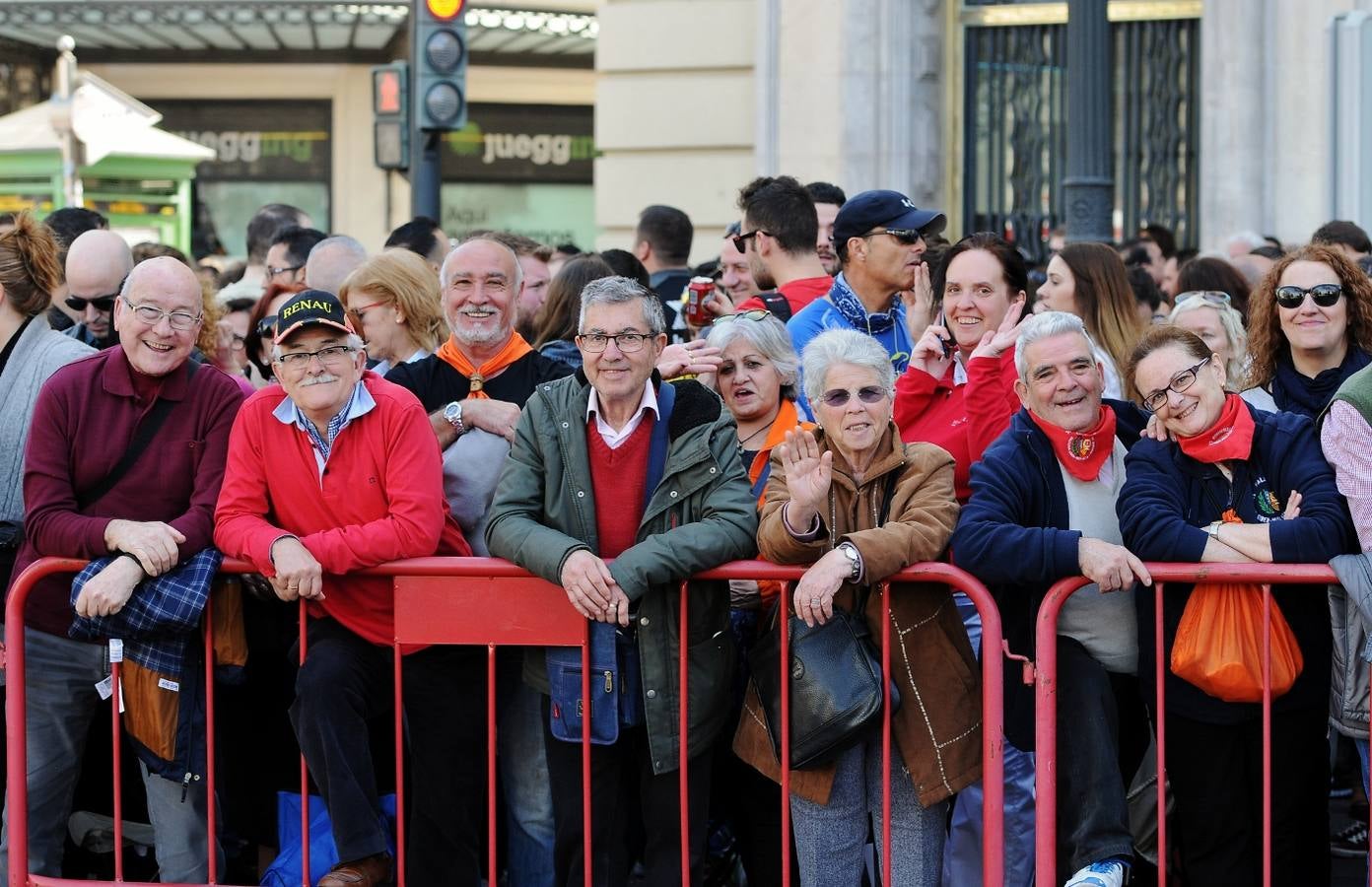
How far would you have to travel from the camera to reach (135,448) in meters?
5.34

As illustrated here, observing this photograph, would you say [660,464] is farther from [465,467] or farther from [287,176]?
[287,176]

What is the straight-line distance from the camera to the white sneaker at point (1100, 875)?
16.0 ft

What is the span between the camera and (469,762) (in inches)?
207

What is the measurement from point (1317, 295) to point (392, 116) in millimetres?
7279

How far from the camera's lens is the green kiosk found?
1566 centimetres

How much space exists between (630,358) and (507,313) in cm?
92

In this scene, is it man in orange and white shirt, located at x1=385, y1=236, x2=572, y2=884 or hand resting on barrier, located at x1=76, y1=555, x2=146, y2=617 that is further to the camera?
man in orange and white shirt, located at x1=385, y1=236, x2=572, y2=884

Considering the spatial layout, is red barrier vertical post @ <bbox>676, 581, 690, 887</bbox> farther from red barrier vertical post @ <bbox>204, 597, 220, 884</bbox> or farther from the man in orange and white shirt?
red barrier vertical post @ <bbox>204, 597, 220, 884</bbox>

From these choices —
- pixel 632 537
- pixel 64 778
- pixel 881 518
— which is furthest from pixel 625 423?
pixel 64 778

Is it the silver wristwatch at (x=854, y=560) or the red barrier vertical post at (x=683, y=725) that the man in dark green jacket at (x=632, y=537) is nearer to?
the red barrier vertical post at (x=683, y=725)

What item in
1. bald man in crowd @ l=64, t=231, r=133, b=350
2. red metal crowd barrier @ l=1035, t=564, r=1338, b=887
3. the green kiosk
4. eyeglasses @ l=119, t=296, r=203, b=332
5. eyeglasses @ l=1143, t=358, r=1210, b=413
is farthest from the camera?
the green kiosk

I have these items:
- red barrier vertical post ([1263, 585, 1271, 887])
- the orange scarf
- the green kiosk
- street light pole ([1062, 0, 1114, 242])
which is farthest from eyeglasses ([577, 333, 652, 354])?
the green kiosk

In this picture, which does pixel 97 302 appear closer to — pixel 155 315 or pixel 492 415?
pixel 155 315

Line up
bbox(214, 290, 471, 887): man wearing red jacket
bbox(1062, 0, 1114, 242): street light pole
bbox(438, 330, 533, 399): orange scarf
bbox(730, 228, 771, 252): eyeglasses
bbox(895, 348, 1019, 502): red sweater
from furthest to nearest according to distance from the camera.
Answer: bbox(1062, 0, 1114, 242): street light pole < bbox(730, 228, 771, 252): eyeglasses < bbox(438, 330, 533, 399): orange scarf < bbox(895, 348, 1019, 502): red sweater < bbox(214, 290, 471, 887): man wearing red jacket
